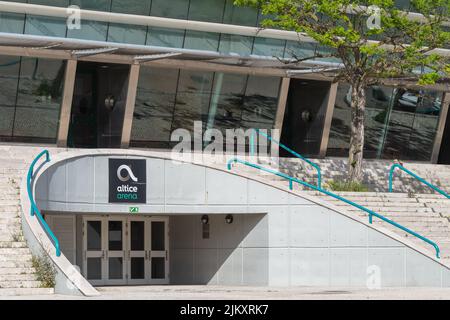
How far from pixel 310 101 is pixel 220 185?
13.9 m

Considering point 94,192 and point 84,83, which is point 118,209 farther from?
point 84,83

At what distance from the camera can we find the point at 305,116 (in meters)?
41.6

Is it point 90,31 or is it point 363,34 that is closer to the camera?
point 363,34

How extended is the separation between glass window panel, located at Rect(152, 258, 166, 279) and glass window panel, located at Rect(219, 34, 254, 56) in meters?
8.79

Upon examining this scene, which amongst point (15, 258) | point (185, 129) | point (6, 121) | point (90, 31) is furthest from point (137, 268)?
point (15, 258)

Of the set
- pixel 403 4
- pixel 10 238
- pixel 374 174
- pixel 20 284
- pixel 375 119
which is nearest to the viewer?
pixel 20 284

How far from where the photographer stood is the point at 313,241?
2767 cm

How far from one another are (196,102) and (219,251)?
1019cm

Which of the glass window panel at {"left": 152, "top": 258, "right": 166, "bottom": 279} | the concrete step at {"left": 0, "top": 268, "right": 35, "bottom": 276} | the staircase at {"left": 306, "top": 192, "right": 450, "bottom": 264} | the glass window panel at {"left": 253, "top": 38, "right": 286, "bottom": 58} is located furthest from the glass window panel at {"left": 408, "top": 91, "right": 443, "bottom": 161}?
the concrete step at {"left": 0, "top": 268, "right": 35, "bottom": 276}

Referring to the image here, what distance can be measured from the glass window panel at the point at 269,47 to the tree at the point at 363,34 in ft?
11.5

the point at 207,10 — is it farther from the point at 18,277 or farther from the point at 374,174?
the point at 18,277

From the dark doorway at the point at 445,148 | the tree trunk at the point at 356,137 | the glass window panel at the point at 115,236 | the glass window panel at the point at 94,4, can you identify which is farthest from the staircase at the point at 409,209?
the dark doorway at the point at 445,148

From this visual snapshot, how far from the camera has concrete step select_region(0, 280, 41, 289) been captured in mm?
20570
